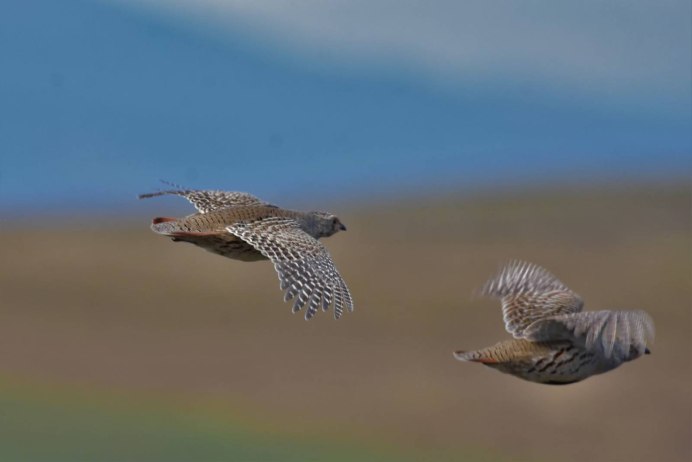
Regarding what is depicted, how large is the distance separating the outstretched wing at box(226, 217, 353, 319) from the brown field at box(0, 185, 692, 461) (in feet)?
88.2

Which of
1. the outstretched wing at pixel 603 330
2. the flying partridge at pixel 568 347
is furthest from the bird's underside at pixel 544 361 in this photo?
the outstretched wing at pixel 603 330

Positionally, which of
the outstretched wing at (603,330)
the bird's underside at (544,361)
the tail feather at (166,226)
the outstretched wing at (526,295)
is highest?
the tail feather at (166,226)

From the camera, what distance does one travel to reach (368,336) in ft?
177

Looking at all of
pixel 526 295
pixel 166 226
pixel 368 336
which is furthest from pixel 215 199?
pixel 368 336

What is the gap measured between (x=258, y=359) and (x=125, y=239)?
2718 centimetres

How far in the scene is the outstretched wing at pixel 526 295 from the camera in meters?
15.6

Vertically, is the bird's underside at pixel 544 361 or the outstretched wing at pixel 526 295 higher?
the outstretched wing at pixel 526 295

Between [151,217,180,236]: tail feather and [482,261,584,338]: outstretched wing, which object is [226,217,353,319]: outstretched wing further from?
[482,261,584,338]: outstretched wing

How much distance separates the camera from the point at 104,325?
5662 centimetres

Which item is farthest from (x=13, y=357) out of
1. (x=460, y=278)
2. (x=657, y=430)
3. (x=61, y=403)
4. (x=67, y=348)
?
(x=657, y=430)

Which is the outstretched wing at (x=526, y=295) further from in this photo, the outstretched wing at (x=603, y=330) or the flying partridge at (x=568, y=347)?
the outstretched wing at (x=603, y=330)

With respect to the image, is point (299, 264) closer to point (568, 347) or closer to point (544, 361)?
point (544, 361)

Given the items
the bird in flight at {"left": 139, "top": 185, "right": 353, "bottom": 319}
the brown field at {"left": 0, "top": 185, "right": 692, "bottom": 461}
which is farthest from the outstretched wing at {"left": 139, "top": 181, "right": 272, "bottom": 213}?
the brown field at {"left": 0, "top": 185, "right": 692, "bottom": 461}

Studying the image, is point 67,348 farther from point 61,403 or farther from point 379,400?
point 379,400
